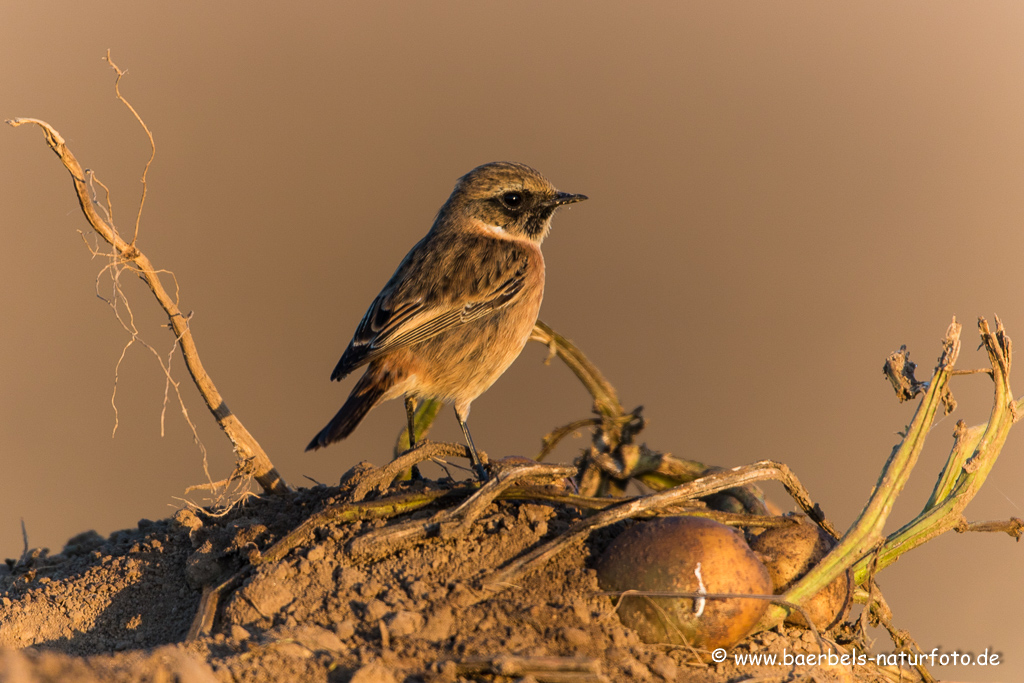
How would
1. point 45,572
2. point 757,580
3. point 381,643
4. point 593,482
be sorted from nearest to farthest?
point 381,643 < point 757,580 < point 45,572 < point 593,482

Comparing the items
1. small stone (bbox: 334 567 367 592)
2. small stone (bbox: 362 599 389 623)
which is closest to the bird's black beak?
small stone (bbox: 334 567 367 592)

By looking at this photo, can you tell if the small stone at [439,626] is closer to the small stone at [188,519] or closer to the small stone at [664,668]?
the small stone at [664,668]

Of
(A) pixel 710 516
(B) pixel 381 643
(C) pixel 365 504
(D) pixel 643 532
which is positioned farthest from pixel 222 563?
(A) pixel 710 516

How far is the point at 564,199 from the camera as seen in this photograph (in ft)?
19.9

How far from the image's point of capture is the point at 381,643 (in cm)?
263

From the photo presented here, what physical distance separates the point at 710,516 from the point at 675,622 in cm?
53

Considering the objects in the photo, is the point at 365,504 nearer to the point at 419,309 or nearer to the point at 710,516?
the point at 710,516

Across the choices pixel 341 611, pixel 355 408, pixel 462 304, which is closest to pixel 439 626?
pixel 341 611

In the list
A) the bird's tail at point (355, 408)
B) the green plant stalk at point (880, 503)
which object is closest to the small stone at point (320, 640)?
the green plant stalk at point (880, 503)

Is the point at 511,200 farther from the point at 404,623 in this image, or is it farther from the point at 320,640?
the point at 320,640

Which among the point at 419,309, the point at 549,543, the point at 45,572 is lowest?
the point at 45,572

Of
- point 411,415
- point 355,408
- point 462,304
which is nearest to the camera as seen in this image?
point 355,408

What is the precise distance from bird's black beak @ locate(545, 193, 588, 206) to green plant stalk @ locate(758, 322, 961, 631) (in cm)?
325

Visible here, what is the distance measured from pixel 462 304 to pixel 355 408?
3.48 ft
